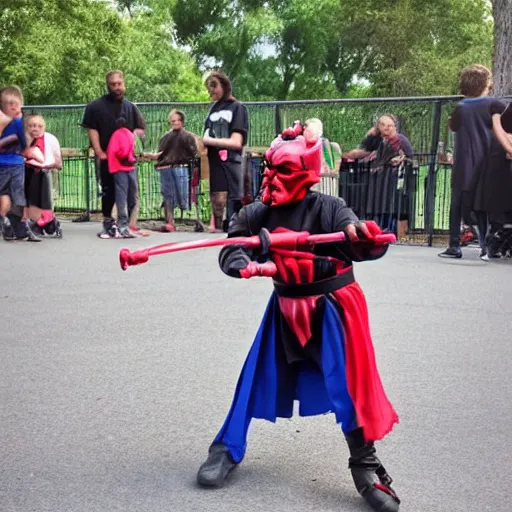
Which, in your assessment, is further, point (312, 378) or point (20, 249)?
point (20, 249)

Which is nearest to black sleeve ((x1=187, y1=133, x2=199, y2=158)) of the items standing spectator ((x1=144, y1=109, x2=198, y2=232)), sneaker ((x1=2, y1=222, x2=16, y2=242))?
standing spectator ((x1=144, y1=109, x2=198, y2=232))

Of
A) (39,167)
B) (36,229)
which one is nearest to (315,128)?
(39,167)

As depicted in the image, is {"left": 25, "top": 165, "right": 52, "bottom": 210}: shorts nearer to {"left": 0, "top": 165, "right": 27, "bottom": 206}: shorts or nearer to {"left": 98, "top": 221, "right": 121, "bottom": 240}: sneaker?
{"left": 0, "top": 165, "right": 27, "bottom": 206}: shorts

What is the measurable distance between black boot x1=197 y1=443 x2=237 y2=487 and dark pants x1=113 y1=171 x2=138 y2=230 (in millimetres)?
8978

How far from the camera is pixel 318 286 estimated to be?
424 cm

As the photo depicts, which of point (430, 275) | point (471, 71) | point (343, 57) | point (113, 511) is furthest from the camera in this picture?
point (343, 57)

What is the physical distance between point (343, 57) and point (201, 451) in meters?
59.5

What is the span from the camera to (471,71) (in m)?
11.5

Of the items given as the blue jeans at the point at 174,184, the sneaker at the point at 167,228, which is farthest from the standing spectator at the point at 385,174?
the sneaker at the point at 167,228

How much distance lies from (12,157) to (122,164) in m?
1.29

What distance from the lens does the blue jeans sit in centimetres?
1486

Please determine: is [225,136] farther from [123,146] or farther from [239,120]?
[123,146]

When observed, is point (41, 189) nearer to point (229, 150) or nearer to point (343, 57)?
A: point (229, 150)

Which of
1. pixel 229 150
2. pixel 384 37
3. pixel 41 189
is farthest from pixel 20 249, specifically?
pixel 384 37
